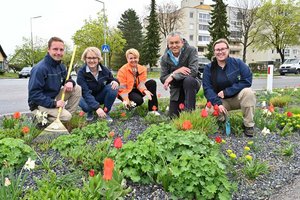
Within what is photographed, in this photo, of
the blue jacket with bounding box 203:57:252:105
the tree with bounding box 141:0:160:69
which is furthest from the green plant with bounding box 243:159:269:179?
the tree with bounding box 141:0:160:69

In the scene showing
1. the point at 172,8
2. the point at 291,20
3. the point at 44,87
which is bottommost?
the point at 44,87

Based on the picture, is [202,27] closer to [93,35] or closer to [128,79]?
[93,35]

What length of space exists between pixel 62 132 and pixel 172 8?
54.3 metres

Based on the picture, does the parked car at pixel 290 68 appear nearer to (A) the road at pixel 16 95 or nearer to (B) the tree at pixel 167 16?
(A) the road at pixel 16 95

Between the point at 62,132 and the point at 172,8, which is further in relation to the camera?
the point at 172,8

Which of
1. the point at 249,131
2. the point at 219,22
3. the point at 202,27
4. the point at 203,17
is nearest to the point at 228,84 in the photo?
the point at 249,131

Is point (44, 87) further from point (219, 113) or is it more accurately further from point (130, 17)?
point (130, 17)

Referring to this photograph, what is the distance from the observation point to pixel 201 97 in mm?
7148

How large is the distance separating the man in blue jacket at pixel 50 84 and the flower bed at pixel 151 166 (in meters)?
0.53

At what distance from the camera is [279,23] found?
41.6m

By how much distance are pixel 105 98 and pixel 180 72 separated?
1.33 meters

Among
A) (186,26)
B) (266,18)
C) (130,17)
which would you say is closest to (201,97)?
(266,18)

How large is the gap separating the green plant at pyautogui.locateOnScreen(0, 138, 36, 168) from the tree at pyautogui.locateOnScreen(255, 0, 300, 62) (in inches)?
1738

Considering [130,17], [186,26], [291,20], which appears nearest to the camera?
[291,20]
